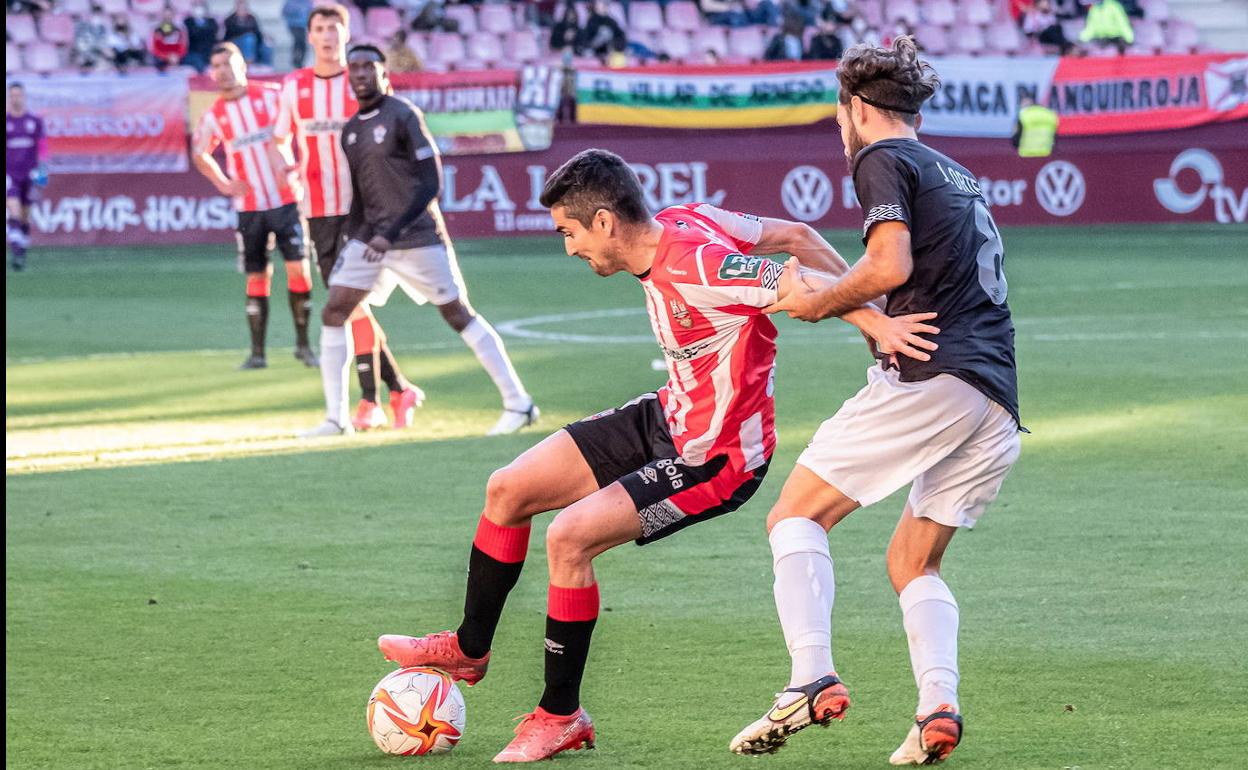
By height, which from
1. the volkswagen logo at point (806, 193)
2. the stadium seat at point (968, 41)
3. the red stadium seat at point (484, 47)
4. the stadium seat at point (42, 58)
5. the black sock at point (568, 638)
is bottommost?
the volkswagen logo at point (806, 193)

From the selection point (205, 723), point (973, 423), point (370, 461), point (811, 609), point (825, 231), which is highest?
point (973, 423)

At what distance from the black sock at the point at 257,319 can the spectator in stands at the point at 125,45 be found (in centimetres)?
1395

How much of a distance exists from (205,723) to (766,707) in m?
1.48

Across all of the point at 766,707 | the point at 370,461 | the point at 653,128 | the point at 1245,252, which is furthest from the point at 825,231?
the point at 766,707

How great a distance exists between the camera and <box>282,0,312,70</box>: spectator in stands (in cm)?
2775

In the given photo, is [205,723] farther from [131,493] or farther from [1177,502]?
[1177,502]

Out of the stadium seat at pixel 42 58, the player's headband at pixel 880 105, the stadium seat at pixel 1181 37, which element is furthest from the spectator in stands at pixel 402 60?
the player's headband at pixel 880 105

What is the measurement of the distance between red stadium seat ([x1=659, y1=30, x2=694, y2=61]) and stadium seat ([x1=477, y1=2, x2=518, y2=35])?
2.31m

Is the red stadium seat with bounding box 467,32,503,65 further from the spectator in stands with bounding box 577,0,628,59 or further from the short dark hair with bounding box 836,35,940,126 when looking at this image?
the short dark hair with bounding box 836,35,940,126

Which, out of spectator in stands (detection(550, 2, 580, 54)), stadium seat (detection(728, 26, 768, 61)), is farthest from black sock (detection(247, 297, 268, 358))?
stadium seat (detection(728, 26, 768, 61))

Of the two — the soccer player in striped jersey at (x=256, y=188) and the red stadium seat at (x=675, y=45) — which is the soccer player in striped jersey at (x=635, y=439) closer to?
the soccer player in striped jersey at (x=256, y=188)

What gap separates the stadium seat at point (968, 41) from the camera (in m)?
30.0

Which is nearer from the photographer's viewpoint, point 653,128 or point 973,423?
point 973,423

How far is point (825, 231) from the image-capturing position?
80.6 ft
